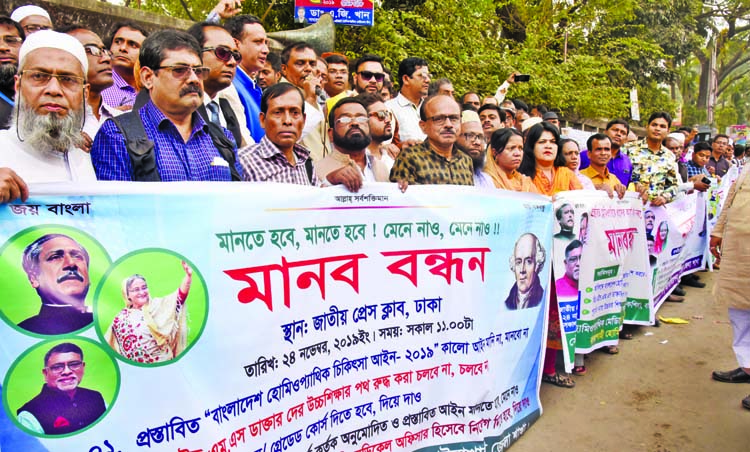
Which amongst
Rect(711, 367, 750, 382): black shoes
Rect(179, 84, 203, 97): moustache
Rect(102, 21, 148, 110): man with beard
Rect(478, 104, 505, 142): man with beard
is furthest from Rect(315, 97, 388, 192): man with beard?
Rect(711, 367, 750, 382): black shoes

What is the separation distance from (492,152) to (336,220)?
2159 millimetres

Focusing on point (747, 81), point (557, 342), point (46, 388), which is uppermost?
point (747, 81)

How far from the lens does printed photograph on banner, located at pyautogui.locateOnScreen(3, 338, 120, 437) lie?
1.74m

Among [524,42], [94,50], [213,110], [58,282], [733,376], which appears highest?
[524,42]

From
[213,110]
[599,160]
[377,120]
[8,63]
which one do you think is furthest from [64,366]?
[599,160]

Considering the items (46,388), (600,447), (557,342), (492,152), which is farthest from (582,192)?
(46,388)

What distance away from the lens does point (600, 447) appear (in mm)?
3529

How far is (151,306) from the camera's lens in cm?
201

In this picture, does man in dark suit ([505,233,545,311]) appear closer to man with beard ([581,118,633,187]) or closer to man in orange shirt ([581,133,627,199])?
man in orange shirt ([581,133,627,199])

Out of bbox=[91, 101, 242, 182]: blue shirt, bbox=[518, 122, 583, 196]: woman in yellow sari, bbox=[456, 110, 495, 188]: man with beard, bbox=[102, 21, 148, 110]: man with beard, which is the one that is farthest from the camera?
bbox=[518, 122, 583, 196]: woman in yellow sari

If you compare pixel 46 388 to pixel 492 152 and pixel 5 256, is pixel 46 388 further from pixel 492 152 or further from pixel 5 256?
pixel 492 152

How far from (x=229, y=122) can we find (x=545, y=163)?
2496mm

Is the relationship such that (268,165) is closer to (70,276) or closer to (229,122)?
(229,122)

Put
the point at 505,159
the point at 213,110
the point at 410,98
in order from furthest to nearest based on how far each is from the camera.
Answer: the point at 410,98 < the point at 505,159 < the point at 213,110
